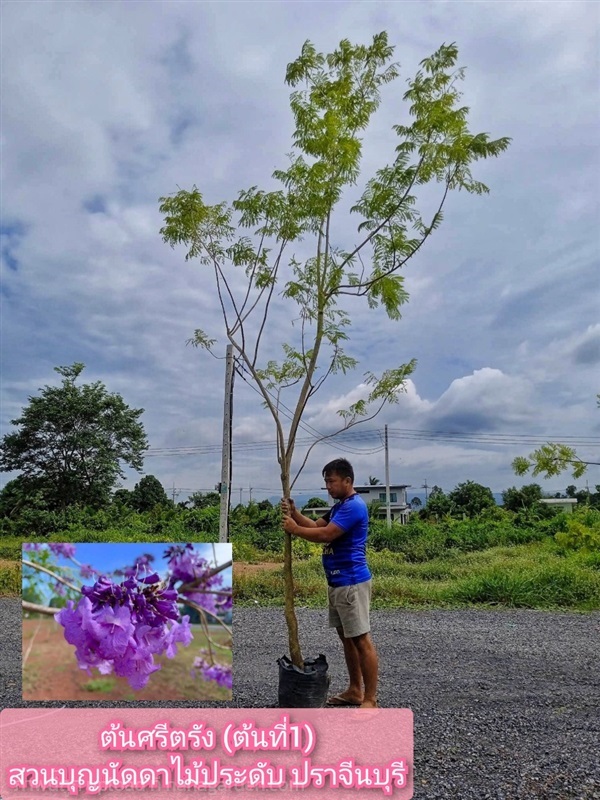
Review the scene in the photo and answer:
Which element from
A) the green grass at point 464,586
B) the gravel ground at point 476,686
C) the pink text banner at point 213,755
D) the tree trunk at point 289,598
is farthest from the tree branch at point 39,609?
the green grass at point 464,586

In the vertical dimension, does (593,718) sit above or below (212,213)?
below

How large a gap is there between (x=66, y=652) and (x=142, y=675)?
426mm

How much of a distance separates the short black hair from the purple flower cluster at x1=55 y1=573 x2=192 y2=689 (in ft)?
3.44

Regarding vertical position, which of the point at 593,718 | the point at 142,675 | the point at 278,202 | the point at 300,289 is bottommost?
the point at 593,718

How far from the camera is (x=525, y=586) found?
8.98 m

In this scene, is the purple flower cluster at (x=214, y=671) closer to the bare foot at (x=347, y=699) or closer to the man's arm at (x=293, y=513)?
the bare foot at (x=347, y=699)

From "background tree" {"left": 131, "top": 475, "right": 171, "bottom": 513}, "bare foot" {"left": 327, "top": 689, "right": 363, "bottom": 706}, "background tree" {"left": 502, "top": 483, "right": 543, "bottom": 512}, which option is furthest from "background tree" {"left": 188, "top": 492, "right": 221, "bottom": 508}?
"bare foot" {"left": 327, "top": 689, "right": 363, "bottom": 706}

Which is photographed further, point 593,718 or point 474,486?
point 474,486

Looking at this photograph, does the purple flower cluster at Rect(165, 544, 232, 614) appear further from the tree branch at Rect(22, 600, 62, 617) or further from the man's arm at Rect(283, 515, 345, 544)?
the tree branch at Rect(22, 600, 62, 617)

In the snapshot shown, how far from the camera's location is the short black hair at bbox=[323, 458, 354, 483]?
3.82 meters

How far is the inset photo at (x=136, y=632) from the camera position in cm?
361

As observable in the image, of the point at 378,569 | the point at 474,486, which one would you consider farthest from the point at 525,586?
the point at 474,486

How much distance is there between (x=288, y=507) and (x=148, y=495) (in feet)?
70.5

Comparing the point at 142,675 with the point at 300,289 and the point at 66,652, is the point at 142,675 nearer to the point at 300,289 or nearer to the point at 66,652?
the point at 66,652
